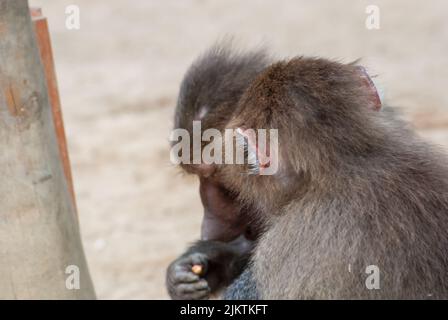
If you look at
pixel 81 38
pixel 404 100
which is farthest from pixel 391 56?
pixel 81 38

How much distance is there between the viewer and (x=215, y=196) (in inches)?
138

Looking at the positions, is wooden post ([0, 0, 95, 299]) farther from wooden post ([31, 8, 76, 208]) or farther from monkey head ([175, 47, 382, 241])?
monkey head ([175, 47, 382, 241])

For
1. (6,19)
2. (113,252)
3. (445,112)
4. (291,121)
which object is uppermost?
(6,19)

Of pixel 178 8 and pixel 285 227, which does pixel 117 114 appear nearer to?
pixel 178 8

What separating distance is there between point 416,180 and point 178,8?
7.49 meters

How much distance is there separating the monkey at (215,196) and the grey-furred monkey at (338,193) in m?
0.54

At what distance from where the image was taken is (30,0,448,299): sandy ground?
565cm

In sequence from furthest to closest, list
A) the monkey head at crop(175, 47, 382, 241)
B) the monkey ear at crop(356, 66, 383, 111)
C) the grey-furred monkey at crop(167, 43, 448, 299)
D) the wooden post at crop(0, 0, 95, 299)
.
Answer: the wooden post at crop(0, 0, 95, 299) → the monkey ear at crop(356, 66, 383, 111) → the monkey head at crop(175, 47, 382, 241) → the grey-furred monkey at crop(167, 43, 448, 299)

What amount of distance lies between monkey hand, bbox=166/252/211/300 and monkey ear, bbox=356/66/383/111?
3.60 feet

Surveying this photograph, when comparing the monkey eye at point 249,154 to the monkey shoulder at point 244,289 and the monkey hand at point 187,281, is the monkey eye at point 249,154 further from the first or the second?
the monkey hand at point 187,281

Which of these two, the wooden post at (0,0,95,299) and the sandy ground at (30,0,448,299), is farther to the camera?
the sandy ground at (30,0,448,299)

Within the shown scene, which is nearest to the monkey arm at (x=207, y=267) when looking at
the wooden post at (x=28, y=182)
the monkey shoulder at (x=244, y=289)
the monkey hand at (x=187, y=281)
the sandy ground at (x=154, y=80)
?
the monkey hand at (x=187, y=281)

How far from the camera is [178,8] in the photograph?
32.1 feet

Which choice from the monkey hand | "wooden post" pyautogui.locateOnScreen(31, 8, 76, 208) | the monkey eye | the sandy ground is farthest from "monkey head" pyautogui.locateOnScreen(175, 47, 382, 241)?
the sandy ground
